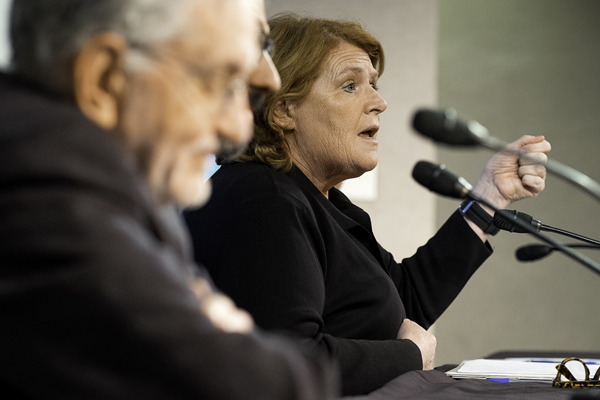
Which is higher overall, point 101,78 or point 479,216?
point 101,78

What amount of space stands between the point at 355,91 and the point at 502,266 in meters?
2.36

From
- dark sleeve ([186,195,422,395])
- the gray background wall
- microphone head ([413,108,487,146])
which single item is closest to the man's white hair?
microphone head ([413,108,487,146])

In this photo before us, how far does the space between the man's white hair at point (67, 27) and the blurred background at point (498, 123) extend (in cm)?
283

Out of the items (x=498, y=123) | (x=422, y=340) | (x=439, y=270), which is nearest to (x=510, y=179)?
(x=439, y=270)

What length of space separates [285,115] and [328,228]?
351 mm

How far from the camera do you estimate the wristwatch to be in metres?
1.64

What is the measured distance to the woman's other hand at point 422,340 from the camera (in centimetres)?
115

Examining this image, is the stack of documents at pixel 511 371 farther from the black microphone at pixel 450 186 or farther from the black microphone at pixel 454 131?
the black microphone at pixel 454 131

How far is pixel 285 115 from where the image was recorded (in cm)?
143

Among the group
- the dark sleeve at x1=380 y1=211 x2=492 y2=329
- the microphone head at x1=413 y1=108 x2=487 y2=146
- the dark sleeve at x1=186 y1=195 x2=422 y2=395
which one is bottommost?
the dark sleeve at x1=380 y1=211 x2=492 y2=329

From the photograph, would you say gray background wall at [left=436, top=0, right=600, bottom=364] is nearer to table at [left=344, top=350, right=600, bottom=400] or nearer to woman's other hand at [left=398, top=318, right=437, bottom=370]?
woman's other hand at [left=398, top=318, right=437, bottom=370]

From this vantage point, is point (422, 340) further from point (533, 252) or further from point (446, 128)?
point (446, 128)

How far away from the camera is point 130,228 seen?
38cm

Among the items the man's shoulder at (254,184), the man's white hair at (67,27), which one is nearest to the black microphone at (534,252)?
the man's shoulder at (254,184)
